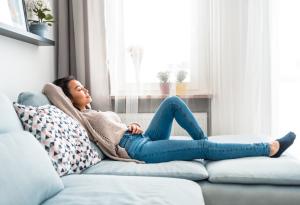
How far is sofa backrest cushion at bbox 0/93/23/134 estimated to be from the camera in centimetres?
153

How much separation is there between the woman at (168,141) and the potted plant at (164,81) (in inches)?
30.1

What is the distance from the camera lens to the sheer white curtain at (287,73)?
3.11 m

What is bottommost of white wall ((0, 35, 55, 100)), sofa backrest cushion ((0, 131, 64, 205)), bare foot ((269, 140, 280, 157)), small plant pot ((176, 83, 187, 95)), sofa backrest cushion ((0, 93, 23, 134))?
bare foot ((269, 140, 280, 157))

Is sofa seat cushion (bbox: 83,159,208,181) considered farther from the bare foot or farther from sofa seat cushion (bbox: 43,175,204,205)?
the bare foot

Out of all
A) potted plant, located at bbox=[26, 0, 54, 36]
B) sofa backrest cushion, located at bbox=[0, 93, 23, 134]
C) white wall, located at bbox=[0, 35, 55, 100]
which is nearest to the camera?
sofa backrest cushion, located at bbox=[0, 93, 23, 134]

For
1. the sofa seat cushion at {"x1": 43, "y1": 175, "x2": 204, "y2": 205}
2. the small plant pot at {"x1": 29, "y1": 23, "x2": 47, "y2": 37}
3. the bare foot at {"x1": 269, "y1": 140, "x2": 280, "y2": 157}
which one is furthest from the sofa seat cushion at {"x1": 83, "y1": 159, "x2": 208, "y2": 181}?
the small plant pot at {"x1": 29, "y1": 23, "x2": 47, "y2": 37}

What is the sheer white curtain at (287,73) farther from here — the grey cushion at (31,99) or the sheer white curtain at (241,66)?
the grey cushion at (31,99)

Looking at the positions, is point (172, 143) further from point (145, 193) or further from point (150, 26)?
point (150, 26)

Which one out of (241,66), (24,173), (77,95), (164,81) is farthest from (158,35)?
(24,173)

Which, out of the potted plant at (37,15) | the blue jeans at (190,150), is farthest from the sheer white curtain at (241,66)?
the potted plant at (37,15)

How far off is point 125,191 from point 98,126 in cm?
99

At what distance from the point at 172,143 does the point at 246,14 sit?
1650 millimetres

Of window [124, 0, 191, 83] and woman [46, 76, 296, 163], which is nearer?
woman [46, 76, 296, 163]

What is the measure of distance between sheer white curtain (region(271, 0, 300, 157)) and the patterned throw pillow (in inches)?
72.6
